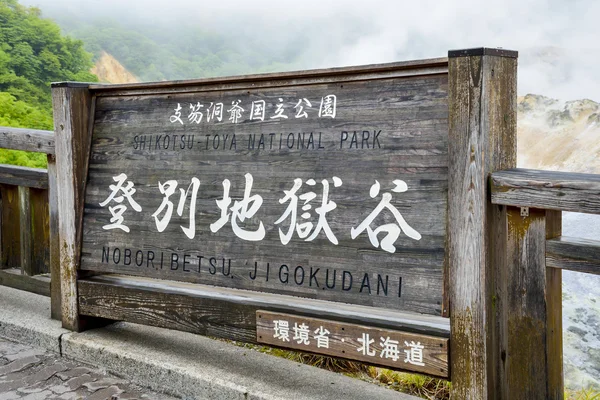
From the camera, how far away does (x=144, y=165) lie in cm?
300

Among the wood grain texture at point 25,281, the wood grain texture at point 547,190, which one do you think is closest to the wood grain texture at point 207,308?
the wood grain texture at point 547,190

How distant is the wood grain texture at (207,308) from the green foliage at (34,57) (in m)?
21.5

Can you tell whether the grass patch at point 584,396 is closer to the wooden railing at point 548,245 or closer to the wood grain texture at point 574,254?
the wooden railing at point 548,245

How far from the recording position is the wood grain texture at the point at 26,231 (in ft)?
12.2

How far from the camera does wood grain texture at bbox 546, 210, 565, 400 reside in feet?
6.73

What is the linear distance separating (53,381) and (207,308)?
86cm

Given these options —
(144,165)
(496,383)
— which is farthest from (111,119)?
(496,383)

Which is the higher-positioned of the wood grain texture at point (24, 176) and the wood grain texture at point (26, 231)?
the wood grain texture at point (24, 176)

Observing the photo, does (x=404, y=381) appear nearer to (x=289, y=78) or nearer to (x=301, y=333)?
(x=301, y=333)

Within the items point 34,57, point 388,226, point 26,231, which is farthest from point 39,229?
point 34,57

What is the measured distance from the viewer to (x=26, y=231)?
3.77 metres

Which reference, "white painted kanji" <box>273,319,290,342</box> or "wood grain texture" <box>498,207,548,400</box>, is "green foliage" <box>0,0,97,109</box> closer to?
"white painted kanji" <box>273,319,290,342</box>

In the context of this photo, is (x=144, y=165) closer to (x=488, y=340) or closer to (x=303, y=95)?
(x=303, y=95)

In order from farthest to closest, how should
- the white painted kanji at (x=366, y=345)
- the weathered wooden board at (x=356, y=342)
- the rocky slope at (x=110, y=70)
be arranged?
the rocky slope at (x=110, y=70)
the white painted kanji at (x=366, y=345)
the weathered wooden board at (x=356, y=342)
